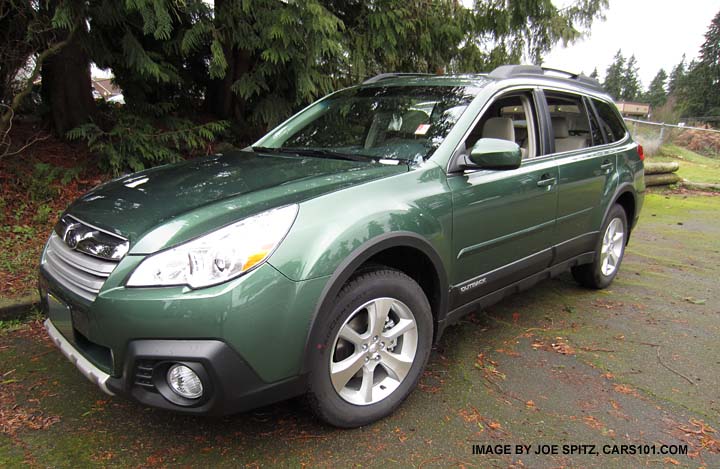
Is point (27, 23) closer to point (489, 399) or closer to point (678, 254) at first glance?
point (489, 399)

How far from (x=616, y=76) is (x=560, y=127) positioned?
107 metres

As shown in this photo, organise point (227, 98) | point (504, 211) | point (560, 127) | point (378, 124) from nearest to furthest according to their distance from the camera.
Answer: point (504, 211) → point (378, 124) → point (560, 127) → point (227, 98)

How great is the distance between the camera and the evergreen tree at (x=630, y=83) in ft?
300

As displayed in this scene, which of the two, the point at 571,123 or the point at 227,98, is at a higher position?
the point at 227,98

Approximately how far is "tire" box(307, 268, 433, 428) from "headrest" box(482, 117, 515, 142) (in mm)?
1431

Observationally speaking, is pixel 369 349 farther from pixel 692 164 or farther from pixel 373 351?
pixel 692 164

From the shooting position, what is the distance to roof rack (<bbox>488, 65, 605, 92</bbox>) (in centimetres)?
333

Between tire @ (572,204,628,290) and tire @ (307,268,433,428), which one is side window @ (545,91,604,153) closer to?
tire @ (572,204,628,290)

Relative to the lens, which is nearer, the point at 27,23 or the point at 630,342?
the point at 630,342

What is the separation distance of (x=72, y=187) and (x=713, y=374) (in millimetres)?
5684

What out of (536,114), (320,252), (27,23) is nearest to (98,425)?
(320,252)

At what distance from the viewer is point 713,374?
307cm

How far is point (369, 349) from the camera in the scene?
7.86 ft

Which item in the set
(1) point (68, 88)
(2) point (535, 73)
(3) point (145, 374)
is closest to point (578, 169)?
(2) point (535, 73)
